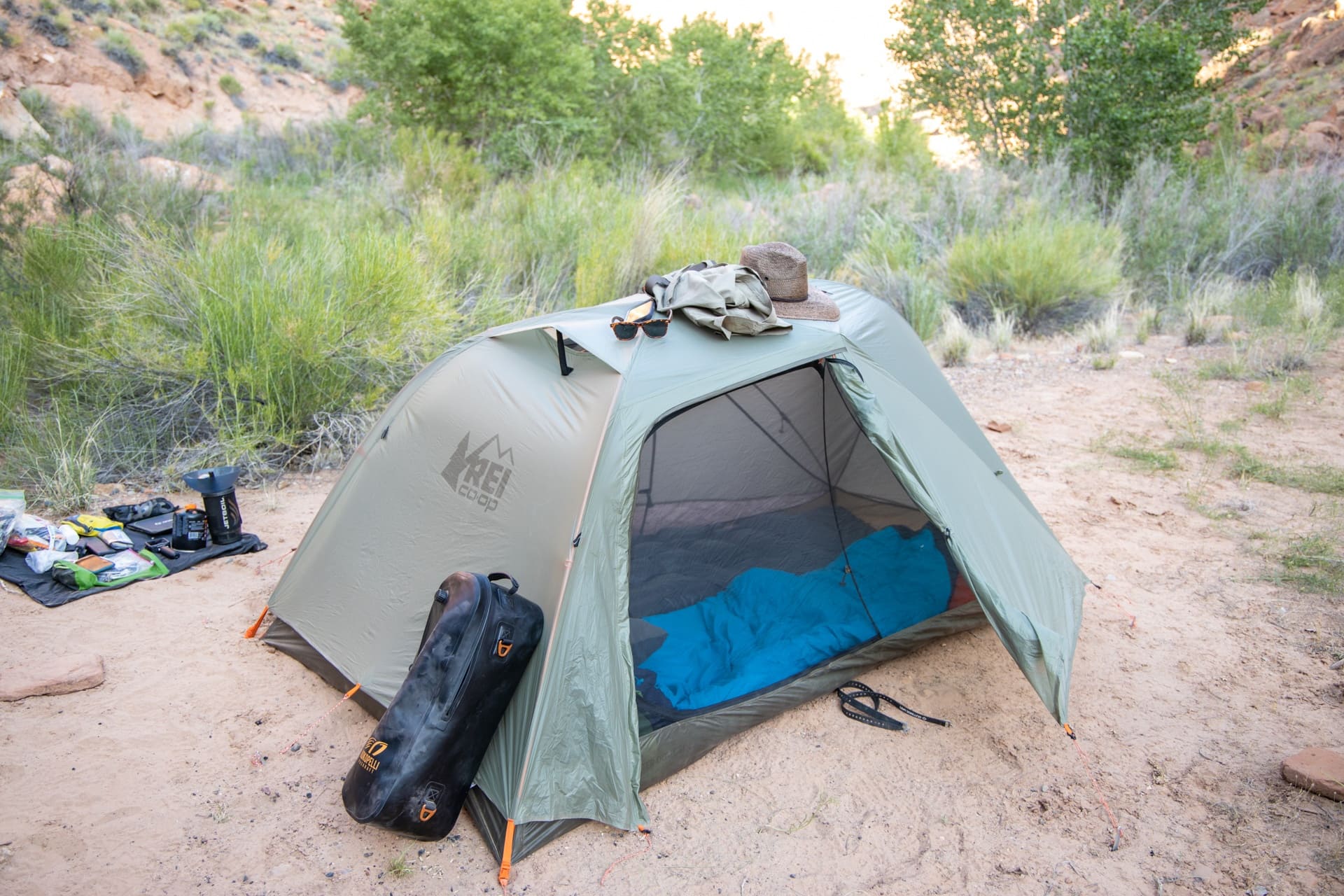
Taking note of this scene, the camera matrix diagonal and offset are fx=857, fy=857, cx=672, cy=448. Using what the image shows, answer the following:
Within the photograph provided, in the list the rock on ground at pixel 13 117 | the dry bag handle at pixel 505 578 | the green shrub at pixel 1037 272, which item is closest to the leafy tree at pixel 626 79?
the green shrub at pixel 1037 272

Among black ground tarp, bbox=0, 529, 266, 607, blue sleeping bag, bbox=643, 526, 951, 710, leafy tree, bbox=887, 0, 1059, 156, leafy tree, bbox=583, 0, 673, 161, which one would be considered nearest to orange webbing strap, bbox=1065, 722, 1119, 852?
blue sleeping bag, bbox=643, 526, 951, 710

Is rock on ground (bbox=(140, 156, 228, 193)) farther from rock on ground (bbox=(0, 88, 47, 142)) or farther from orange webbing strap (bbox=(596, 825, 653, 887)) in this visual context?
orange webbing strap (bbox=(596, 825, 653, 887))

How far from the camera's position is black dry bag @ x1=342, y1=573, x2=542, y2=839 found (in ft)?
7.71

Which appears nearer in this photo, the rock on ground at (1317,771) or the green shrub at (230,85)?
the rock on ground at (1317,771)

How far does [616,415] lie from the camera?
273 centimetres

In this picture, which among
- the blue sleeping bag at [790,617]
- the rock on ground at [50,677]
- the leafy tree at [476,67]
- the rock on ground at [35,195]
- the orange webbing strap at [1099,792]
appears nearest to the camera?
the orange webbing strap at [1099,792]

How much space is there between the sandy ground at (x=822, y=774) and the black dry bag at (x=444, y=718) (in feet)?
0.62

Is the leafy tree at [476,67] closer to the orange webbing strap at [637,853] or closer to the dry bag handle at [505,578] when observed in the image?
the dry bag handle at [505,578]

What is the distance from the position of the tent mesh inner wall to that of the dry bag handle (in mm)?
761

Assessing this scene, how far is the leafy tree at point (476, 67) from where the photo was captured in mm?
12203

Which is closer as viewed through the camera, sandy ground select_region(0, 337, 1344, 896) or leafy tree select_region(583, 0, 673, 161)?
sandy ground select_region(0, 337, 1344, 896)

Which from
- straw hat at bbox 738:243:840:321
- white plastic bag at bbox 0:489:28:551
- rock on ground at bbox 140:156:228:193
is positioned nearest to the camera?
straw hat at bbox 738:243:840:321

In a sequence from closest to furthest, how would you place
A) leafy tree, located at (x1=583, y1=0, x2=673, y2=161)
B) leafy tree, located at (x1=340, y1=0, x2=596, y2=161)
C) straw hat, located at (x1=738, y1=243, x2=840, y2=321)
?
straw hat, located at (x1=738, y1=243, x2=840, y2=321), leafy tree, located at (x1=340, y1=0, x2=596, y2=161), leafy tree, located at (x1=583, y1=0, x2=673, y2=161)

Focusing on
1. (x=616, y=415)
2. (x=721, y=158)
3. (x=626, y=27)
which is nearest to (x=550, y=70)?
(x=626, y=27)
